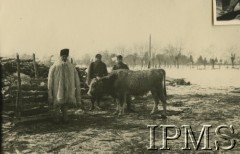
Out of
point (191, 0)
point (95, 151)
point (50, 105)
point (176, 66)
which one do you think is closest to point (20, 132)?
point (50, 105)

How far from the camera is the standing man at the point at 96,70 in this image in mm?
4317

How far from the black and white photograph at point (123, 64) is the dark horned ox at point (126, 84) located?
4cm

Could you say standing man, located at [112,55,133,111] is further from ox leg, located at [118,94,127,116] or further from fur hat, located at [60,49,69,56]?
fur hat, located at [60,49,69,56]

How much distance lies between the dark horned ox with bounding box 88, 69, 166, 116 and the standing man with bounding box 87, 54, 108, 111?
0.22 ft

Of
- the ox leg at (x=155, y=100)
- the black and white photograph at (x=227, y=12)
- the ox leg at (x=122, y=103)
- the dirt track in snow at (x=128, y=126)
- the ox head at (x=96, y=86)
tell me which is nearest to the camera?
the dirt track in snow at (x=128, y=126)

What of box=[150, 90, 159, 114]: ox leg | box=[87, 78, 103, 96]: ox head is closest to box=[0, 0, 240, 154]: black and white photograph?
box=[150, 90, 159, 114]: ox leg

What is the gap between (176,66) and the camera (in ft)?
13.7

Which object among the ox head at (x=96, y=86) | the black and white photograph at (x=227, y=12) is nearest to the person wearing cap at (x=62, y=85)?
the ox head at (x=96, y=86)

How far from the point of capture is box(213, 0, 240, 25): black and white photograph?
401cm

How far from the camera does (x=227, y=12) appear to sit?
4.02 m

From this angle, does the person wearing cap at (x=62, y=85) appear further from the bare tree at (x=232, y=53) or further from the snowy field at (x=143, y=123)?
the bare tree at (x=232, y=53)

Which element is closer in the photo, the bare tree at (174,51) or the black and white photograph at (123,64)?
the black and white photograph at (123,64)

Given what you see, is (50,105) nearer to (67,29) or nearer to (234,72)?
(67,29)

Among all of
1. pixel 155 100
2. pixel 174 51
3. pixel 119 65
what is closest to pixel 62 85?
pixel 119 65
